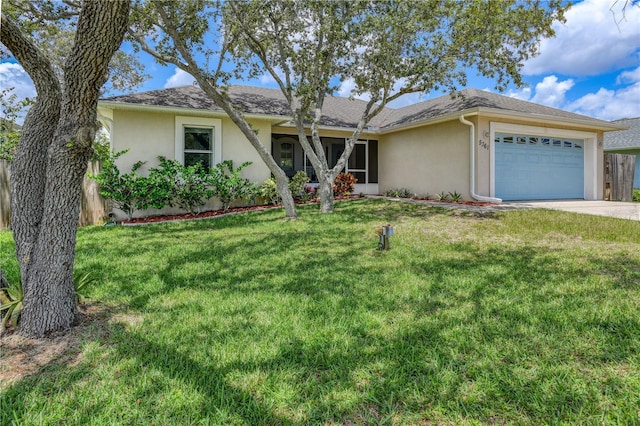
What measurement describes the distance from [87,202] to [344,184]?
911cm

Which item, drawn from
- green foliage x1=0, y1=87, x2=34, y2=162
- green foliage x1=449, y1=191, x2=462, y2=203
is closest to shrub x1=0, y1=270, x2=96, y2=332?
green foliage x1=0, y1=87, x2=34, y2=162

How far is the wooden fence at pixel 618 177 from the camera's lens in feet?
47.3

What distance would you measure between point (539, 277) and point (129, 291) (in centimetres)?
484

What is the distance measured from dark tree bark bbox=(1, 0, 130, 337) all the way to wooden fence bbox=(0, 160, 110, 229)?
26.0 ft

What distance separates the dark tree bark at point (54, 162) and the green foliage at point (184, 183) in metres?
7.54

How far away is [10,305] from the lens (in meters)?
2.93

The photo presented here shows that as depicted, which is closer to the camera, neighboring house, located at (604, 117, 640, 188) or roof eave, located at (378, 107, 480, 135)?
roof eave, located at (378, 107, 480, 135)

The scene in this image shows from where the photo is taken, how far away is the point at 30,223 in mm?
2938

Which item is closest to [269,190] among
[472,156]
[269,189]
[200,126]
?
[269,189]

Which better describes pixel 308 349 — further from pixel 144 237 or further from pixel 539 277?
pixel 144 237

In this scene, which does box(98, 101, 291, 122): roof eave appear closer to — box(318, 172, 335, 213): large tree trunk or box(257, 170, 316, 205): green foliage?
box(257, 170, 316, 205): green foliage

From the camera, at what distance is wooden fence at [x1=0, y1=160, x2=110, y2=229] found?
9055mm

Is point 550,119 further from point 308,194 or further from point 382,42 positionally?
point 308,194

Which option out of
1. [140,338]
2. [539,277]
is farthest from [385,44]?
[140,338]
